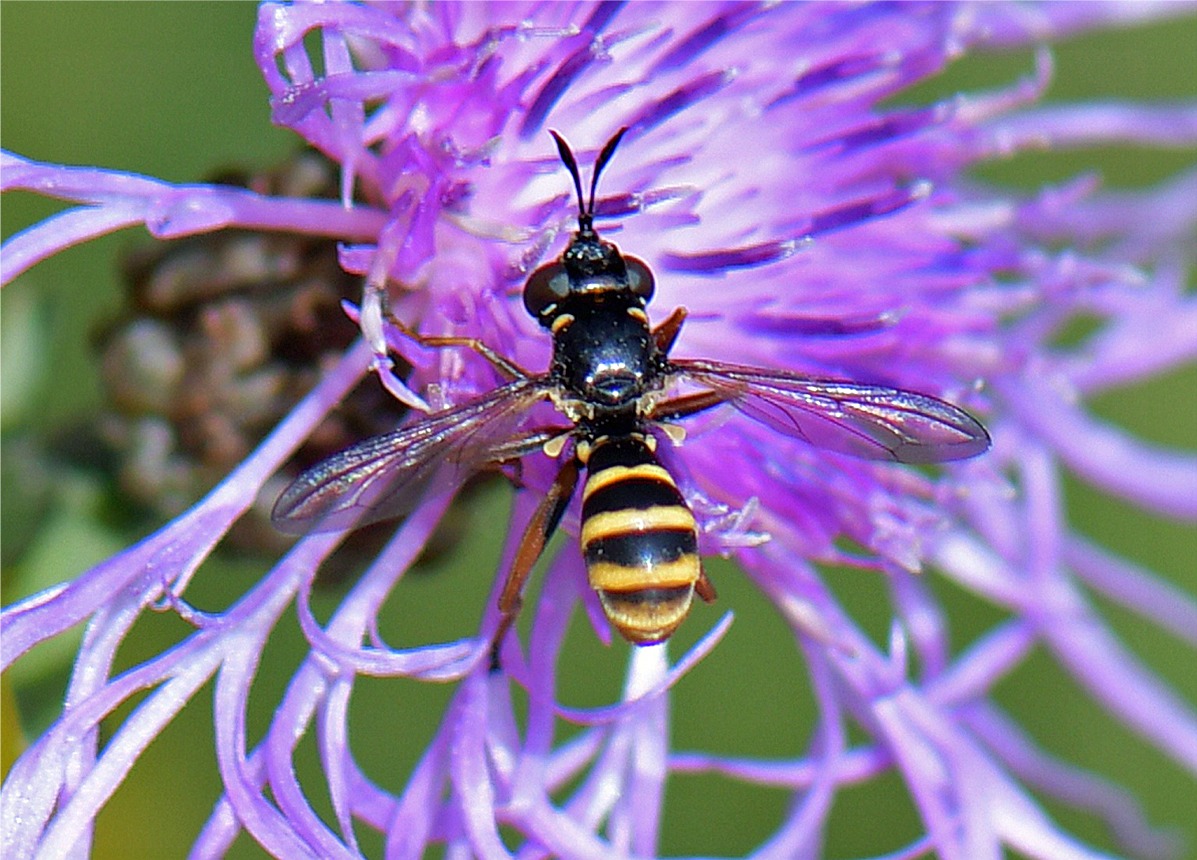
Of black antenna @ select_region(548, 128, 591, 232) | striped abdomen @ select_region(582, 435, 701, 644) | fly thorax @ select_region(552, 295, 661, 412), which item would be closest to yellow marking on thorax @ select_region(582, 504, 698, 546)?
striped abdomen @ select_region(582, 435, 701, 644)

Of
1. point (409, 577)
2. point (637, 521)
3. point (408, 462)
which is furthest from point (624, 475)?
point (409, 577)

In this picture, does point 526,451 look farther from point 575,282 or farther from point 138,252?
point 138,252

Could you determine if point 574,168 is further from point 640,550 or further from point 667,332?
point 640,550

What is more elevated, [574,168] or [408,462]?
[574,168]

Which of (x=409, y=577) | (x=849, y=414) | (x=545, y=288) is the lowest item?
(x=409, y=577)

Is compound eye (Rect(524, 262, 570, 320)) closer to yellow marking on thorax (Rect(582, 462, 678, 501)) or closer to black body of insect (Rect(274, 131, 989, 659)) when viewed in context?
black body of insect (Rect(274, 131, 989, 659))

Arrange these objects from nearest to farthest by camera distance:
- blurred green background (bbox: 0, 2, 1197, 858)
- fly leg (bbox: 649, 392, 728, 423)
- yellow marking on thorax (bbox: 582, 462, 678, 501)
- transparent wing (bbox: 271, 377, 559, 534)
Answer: transparent wing (bbox: 271, 377, 559, 534)
yellow marking on thorax (bbox: 582, 462, 678, 501)
fly leg (bbox: 649, 392, 728, 423)
blurred green background (bbox: 0, 2, 1197, 858)
